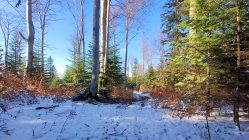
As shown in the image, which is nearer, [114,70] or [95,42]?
[95,42]

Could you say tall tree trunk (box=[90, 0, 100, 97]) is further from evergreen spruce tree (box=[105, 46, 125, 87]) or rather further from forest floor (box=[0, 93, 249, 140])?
evergreen spruce tree (box=[105, 46, 125, 87])

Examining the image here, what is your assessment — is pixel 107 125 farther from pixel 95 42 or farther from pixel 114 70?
pixel 114 70

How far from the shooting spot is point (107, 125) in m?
6.23

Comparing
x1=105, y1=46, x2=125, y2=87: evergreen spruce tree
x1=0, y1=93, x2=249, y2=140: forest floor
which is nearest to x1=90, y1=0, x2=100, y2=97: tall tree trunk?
x1=0, y1=93, x2=249, y2=140: forest floor

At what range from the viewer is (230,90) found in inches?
242

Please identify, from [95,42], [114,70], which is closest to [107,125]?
[95,42]

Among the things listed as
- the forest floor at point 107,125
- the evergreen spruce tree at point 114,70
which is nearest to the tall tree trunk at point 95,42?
the forest floor at point 107,125

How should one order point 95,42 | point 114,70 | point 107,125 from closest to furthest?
point 107,125 < point 95,42 < point 114,70

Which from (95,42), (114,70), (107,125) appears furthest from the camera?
(114,70)

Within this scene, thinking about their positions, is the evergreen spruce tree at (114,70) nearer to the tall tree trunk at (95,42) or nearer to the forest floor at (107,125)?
the tall tree trunk at (95,42)

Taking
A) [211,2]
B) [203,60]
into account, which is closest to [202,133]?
[203,60]

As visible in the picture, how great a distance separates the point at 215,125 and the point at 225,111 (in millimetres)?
988

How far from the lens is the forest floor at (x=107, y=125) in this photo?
5.45m

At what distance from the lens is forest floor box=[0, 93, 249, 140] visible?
545 centimetres
